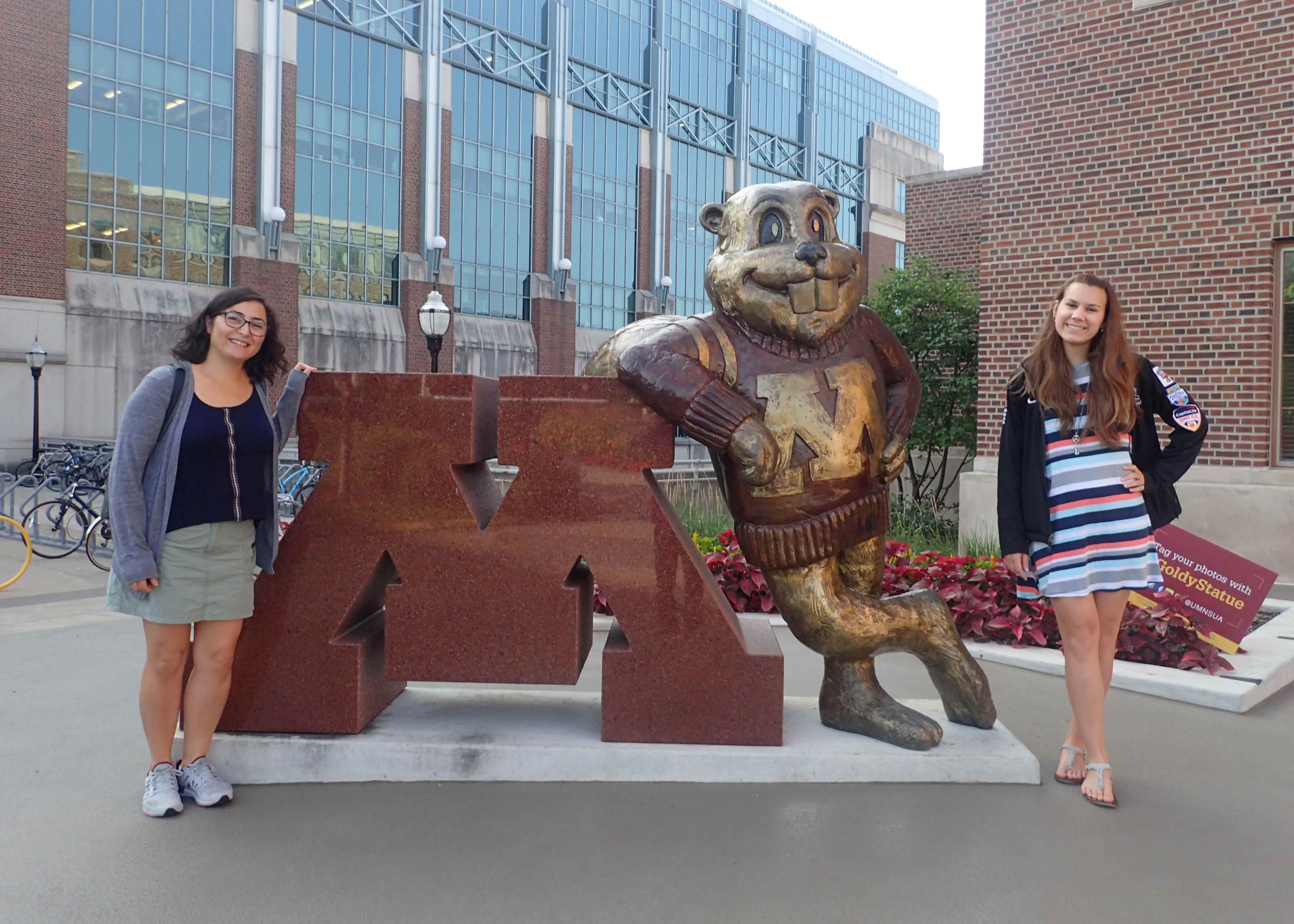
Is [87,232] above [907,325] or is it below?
above

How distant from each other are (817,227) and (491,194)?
30.3 meters

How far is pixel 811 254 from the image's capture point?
361 centimetres

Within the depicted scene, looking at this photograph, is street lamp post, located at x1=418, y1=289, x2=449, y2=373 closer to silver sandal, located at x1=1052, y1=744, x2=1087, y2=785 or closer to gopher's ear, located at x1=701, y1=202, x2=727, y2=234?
gopher's ear, located at x1=701, y1=202, x2=727, y2=234

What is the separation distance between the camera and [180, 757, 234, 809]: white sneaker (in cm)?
334

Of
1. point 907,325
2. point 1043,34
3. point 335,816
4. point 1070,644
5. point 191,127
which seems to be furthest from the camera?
point 191,127

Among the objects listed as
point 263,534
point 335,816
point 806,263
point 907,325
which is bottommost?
point 335,816

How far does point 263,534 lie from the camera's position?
11.7ft

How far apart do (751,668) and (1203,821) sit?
1.59 m

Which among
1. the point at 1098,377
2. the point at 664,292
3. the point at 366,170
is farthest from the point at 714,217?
the point at 664,292

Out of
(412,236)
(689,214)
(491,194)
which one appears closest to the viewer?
(412,236)

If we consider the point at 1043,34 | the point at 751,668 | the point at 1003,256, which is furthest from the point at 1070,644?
the point at 1043,34

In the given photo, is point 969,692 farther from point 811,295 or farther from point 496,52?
point 496,52

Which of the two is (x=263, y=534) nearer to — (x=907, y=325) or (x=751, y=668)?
(x=751, y=668)

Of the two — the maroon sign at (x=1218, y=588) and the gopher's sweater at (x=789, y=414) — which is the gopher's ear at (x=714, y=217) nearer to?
the gopher's sweater at (x=789, y=414)
